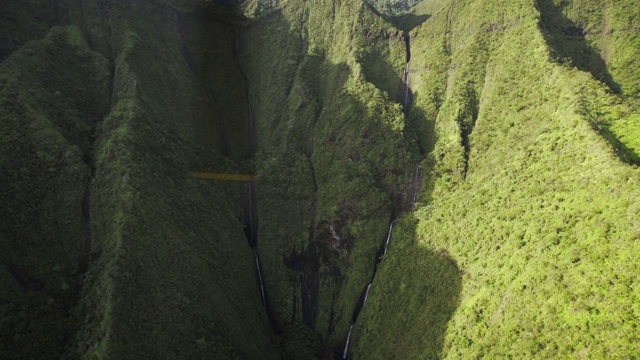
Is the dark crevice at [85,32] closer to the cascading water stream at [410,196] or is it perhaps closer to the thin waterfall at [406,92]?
the thin waterfall at [406,92]

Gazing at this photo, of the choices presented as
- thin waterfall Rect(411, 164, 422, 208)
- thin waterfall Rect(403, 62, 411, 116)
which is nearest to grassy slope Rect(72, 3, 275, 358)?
thin waterfall Rect(411, 164, 422, 208)

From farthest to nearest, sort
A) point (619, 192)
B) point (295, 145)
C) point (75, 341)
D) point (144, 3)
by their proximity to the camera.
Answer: point (144, 3)
point (295, 145)
point (75, 341)
point (619, 192)

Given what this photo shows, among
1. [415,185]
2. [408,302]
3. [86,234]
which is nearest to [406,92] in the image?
[415,185]

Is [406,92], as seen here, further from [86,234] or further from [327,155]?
[86,234]

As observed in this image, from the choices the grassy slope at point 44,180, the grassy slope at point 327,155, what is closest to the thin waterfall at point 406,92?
the grassy slope at point 327,155

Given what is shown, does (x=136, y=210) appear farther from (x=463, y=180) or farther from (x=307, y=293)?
(x=463, y=180)

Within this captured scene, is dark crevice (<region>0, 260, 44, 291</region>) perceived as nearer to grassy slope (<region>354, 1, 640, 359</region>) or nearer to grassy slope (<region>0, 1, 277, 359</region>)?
grassy slope (<region>0, 1, 277, 359</region>)

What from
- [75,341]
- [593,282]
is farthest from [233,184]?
[593,282]
